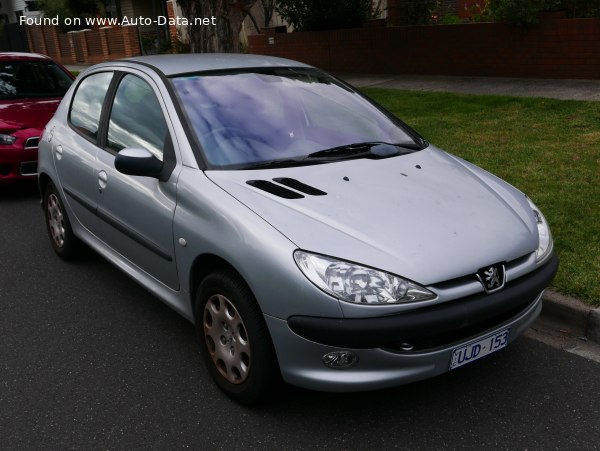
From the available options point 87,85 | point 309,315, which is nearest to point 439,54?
point 87,85

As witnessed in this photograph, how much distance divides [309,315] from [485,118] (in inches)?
290

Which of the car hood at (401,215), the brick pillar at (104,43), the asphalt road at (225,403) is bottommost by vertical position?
the brick pillar at (104,43)

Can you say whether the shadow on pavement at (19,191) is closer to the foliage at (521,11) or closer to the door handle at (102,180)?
the door handle at (102,180)

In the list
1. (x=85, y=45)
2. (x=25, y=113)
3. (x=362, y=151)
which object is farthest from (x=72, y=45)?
(x=362, y=151)

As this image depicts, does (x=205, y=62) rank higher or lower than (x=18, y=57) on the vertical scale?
higher

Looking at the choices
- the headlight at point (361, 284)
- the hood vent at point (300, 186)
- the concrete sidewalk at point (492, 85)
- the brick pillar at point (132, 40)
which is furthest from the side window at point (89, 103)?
the brick pillar at point (132, 40)

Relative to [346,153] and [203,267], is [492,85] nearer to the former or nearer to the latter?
[346,153]

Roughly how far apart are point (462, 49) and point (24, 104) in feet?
29.2

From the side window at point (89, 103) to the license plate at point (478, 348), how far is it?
2838mm

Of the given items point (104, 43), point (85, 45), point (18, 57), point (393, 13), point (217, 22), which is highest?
point (217, 22)

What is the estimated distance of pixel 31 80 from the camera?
8547 millimetres

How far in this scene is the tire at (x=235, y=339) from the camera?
2990 millimetres

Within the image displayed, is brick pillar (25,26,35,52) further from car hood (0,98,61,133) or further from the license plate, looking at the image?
the license plate

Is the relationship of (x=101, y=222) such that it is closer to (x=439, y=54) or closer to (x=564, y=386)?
(x=564, y=386)
